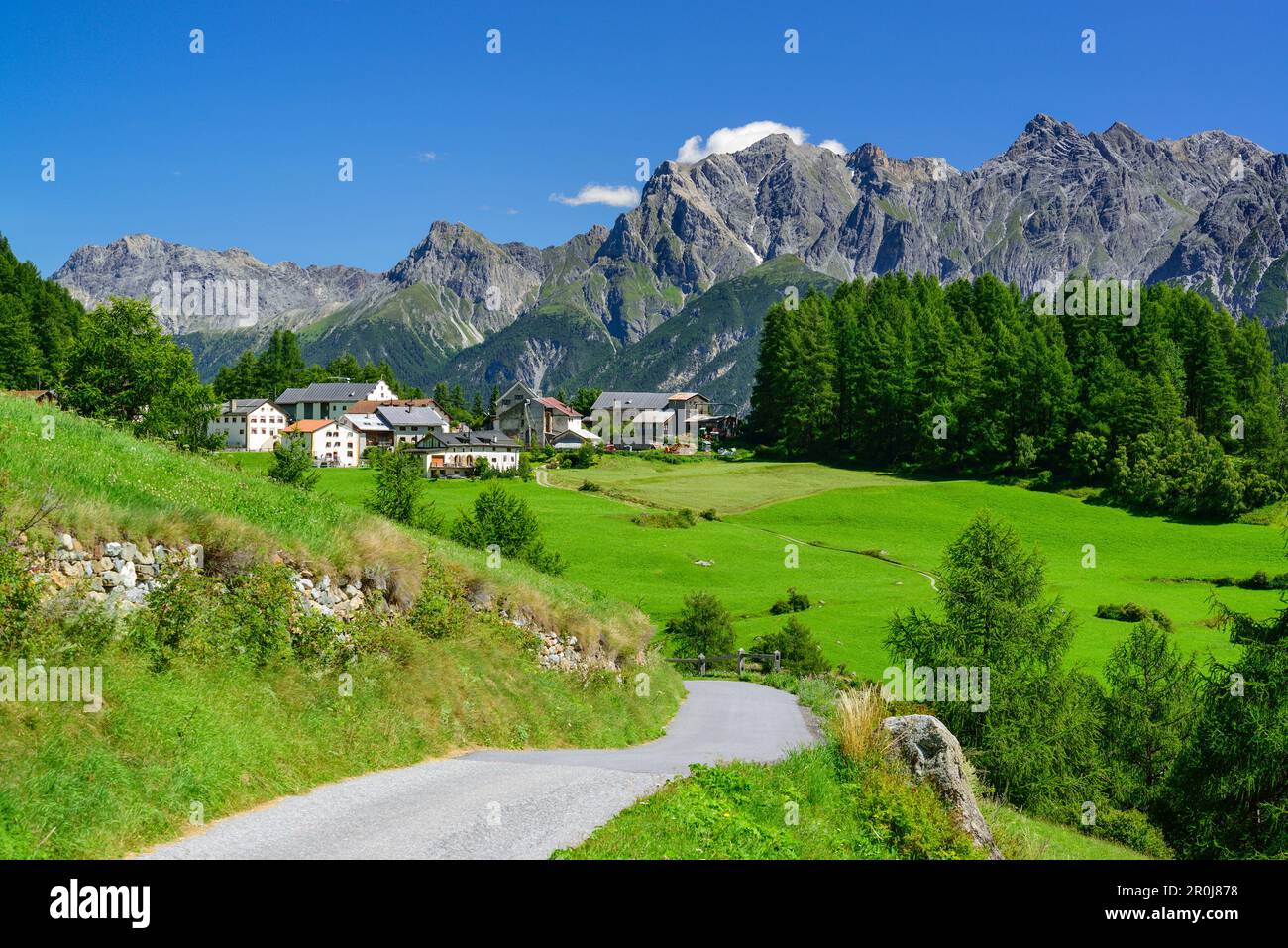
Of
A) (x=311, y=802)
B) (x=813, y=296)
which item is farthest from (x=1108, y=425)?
(x=311, y=802)

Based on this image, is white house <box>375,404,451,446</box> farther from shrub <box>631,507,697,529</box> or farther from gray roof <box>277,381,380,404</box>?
shrub <box>631,507,697,529</box>

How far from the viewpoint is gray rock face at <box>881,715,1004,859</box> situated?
1247 centimetres

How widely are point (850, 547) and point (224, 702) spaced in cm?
6589

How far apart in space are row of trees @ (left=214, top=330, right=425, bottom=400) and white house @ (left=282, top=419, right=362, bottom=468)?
29945 mm

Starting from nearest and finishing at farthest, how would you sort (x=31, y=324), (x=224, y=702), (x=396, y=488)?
1. (x=224, y=702)
2. (x=396, y=488)
3. (x=31, y=324)

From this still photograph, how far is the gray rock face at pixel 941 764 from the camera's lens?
12469 mm

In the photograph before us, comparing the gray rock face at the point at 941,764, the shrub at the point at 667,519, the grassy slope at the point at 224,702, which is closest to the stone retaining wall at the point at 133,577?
the grassy slope at the point at 224,702

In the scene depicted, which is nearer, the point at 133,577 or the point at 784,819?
the point at 784,819

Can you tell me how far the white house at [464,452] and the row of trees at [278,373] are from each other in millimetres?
54636

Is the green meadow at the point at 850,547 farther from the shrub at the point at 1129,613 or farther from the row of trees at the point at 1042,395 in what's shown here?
the row of trees at the point at 1042,395

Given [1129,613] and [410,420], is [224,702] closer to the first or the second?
[1129,613]

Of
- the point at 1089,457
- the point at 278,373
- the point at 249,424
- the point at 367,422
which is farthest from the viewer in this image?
the point at 278,373

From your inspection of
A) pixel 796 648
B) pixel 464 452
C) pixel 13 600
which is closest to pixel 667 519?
pixel 796 648

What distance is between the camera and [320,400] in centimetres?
15700
